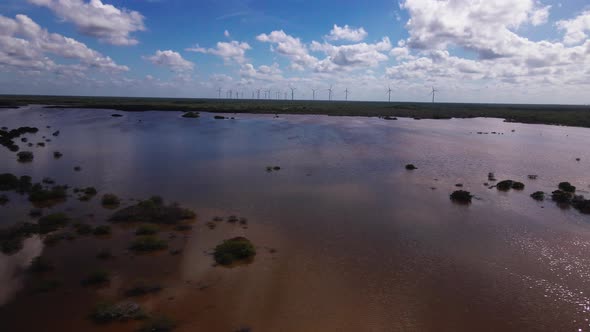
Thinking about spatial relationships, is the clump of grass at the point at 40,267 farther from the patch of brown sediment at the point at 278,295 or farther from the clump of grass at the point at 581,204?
the clump of grass at the point at 581,204

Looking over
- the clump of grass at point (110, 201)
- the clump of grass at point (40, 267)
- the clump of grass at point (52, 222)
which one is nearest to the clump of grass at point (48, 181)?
the clump of grass at point (110, 201)

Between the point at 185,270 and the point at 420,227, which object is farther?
the point at 420,227

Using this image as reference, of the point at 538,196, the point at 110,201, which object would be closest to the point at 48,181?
the point at 110,201

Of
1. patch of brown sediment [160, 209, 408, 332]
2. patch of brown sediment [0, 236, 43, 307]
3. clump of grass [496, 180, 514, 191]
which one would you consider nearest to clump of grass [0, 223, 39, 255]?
patch of brown sediment [0, 236, 43, 307]

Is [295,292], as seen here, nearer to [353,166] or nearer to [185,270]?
[185,270]

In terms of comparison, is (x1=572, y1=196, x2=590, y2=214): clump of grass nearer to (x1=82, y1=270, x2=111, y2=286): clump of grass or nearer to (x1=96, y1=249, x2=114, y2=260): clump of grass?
(x1=82, y1=270, x2=111, y2=286): clump of grass

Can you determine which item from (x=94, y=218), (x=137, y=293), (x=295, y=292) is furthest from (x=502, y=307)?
(x=94, y=218)

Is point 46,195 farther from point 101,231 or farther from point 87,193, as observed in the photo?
point 101,231
